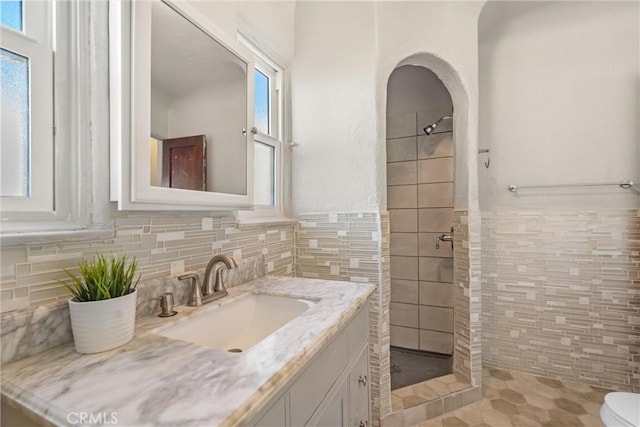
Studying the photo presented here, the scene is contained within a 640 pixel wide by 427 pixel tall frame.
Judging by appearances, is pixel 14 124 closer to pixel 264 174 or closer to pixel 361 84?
pixel 264 174

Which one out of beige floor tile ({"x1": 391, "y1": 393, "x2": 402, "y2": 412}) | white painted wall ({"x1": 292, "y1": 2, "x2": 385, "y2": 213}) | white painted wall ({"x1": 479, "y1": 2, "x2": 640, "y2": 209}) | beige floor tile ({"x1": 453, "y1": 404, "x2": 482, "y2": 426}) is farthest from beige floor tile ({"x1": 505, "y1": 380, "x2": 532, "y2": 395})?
white painted wall ({"x1": 292, "y1": 2, "x2": 385, "y2": 213})

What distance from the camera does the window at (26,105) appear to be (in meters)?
0.67

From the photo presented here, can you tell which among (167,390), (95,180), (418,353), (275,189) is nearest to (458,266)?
(418,353)

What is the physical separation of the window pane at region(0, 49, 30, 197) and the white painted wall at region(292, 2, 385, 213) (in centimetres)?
122

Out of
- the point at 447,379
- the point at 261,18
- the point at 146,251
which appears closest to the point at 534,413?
the point at 447,379

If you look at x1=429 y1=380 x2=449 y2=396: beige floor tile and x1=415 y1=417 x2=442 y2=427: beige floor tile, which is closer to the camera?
x1=415 y1=417 x2=442 y2=427: beige floor tile

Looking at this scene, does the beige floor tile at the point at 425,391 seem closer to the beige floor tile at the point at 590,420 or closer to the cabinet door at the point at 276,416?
the beige floor tile at the point at 590,420

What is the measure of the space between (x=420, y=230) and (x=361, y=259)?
3.32 feet

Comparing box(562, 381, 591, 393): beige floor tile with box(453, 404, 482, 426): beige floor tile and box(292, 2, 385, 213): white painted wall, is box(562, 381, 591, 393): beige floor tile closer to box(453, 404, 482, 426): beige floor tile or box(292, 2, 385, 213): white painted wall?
box(453, 404, 482, 426): beige floor tile

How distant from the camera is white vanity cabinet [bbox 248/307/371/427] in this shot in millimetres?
633

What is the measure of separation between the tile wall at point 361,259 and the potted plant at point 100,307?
108cm

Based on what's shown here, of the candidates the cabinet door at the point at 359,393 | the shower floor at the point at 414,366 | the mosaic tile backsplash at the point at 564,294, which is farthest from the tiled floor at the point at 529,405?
the cabinet door at the point at 359,393

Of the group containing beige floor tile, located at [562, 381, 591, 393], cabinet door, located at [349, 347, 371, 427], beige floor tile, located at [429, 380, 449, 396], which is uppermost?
cabinet door, located at [349, 347, 371, 427]

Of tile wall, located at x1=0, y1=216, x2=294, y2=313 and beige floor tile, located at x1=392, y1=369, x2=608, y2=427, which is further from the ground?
tile wall, located at x1=0, y1=216, x2=294, y2=313
